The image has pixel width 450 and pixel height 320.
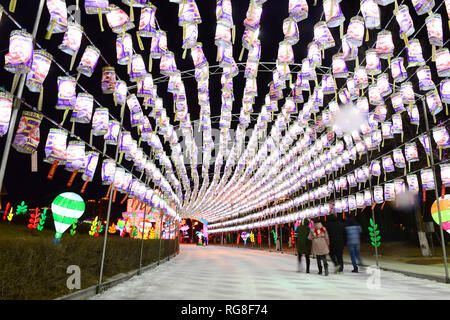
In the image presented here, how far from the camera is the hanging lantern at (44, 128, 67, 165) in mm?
Result: 6508

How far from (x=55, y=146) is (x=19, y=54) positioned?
93.3 inches

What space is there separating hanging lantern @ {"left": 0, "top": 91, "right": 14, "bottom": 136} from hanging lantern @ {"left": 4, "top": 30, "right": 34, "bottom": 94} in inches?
6.3

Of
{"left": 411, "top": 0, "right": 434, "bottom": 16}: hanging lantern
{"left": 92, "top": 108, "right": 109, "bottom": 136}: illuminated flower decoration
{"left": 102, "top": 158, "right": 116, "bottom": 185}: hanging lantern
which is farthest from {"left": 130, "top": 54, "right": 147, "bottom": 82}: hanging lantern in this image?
{"left": 411, "top": 0, "right": 434, "bottom": 16}: hanging lantern

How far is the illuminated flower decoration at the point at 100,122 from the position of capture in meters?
8.20

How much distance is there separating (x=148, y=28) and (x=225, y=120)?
685 centimetres

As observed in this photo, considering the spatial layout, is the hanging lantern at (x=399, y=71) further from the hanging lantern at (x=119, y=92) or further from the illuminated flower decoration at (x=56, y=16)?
the illuminated flower decoration at (x=56, y=16)

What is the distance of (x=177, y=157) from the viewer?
17.1 metres

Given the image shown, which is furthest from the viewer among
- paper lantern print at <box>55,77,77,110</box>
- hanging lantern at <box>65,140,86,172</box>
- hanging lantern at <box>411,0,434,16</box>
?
hanging lantern at <box>65,140,86,172</box>

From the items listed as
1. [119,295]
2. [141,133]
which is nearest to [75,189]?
[141,133]

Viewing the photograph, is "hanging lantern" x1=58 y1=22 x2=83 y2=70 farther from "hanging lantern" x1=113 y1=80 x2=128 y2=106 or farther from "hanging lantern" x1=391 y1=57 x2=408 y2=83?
"hanging lantern" x1=391 y1=57 x2=408 y2=83

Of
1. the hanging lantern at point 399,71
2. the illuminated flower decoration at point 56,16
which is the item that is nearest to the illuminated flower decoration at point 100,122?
the illuminated flower decoration at point 56,16

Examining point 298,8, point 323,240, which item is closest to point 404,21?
point 298,8

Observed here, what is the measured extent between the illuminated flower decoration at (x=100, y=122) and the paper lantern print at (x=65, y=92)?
1.77 metres

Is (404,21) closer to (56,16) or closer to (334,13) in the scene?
(334,13)
